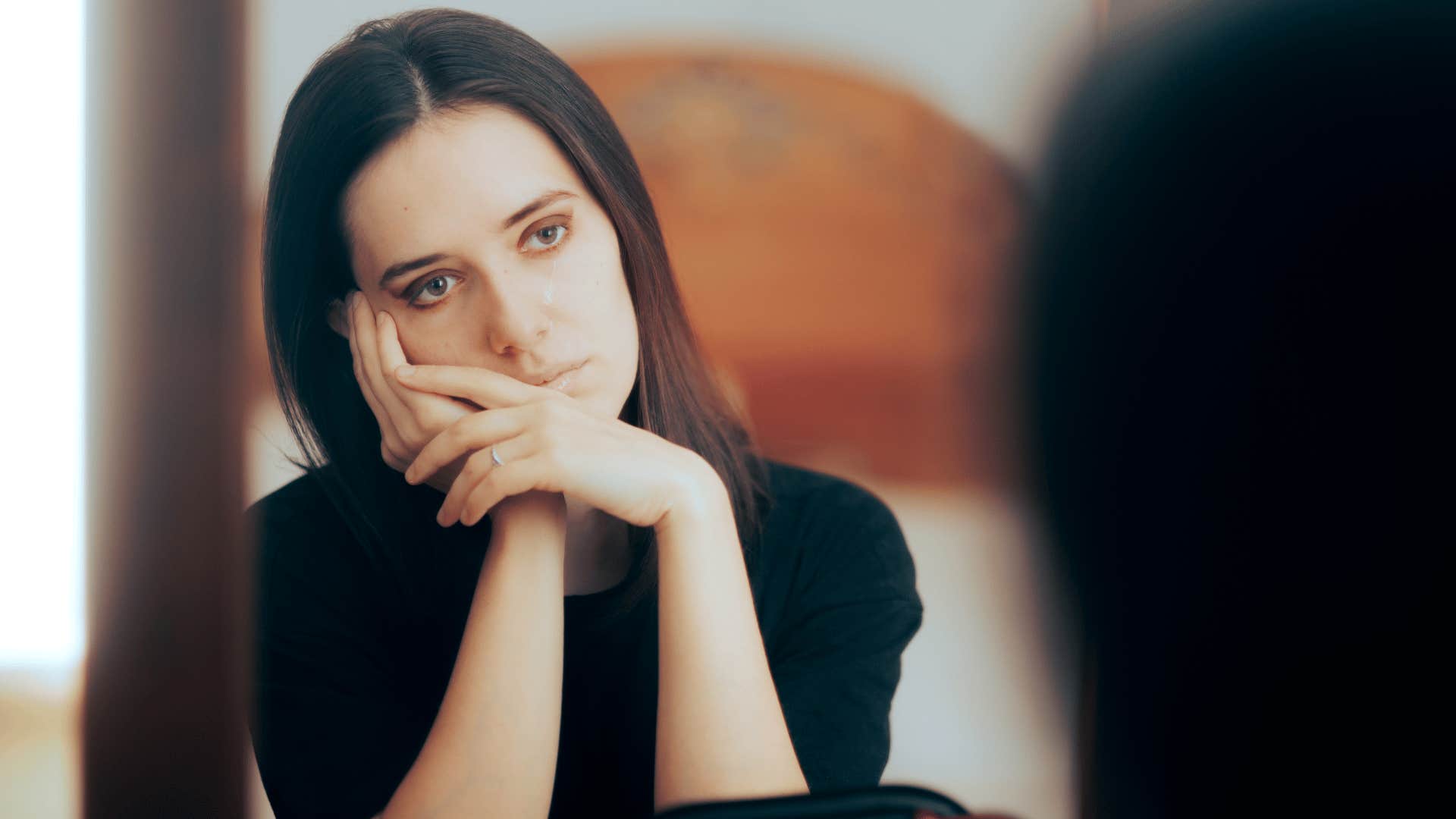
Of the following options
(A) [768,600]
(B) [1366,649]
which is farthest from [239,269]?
(B) [1366,649]

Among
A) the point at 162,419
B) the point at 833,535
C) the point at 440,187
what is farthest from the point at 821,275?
the point at 162,419

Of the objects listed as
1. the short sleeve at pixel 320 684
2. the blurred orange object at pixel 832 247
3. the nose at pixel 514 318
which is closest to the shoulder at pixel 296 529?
the short sleeve at pixel 320 684

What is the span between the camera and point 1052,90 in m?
0.96

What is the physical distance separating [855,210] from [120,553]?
0.70 metres

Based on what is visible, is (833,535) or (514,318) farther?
(833,535)

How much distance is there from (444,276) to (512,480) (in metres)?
0.17

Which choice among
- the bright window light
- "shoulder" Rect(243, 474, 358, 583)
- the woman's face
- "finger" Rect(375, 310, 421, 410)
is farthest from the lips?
the bright window light

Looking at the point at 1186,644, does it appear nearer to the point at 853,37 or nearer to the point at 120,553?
the point at 853,37

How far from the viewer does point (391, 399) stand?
32.4 inches

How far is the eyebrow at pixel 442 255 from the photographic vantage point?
807 mm

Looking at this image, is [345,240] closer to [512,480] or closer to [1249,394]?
[512,480]

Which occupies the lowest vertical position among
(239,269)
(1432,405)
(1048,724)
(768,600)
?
(1048,724)

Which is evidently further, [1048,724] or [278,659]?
[1048,724]

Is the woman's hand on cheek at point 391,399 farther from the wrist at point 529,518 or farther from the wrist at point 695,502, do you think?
the wrist at point 695,502
